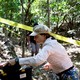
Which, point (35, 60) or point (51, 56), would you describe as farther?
point (51, 56)

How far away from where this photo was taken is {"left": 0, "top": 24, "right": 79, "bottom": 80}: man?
2791mm

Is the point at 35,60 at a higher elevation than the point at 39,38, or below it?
below

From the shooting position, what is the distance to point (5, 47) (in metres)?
9.76

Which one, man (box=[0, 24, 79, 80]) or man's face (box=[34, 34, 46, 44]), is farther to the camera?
man's face (box=[34, 34, 46, 44])

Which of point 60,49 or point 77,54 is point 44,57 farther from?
point 77,54

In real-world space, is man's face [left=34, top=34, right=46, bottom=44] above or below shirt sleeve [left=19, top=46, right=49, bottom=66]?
above

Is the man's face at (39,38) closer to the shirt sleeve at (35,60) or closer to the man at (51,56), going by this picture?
the man at (51,56)

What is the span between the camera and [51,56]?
309 centimetres

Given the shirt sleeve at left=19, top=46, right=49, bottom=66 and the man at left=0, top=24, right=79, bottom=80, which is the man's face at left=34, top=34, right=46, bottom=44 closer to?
the man at left=0, top=24, right=79, bottom=80

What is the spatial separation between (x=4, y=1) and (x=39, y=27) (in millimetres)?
12513

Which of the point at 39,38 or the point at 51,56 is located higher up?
the point at 39,38

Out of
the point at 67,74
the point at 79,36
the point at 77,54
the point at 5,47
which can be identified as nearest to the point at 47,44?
the point at 67,74

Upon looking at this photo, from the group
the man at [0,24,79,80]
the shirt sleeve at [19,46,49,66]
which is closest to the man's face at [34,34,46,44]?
the man at [0,24,79,80]

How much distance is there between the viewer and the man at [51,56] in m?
2.79
